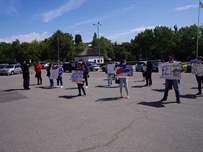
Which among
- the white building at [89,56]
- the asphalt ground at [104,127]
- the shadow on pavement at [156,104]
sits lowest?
the asphalt ground at [104,127]

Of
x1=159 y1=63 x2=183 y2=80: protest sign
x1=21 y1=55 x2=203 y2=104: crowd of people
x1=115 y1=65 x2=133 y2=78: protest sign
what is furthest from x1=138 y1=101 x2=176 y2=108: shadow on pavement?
x1=115 y1=65 x2=133 y2=78: protest sign

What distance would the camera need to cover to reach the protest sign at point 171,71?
8601 mm

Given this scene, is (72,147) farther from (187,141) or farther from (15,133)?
(187,141)

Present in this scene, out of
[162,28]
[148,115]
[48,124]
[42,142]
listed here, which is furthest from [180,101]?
[162,28]

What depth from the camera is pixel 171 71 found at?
343 inches

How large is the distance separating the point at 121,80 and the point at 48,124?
4746 millimetres

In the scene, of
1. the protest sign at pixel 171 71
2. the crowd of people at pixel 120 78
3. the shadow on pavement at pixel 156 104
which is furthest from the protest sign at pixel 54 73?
the protest sign at pixel 171 71

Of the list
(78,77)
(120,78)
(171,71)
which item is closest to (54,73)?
(78,77)

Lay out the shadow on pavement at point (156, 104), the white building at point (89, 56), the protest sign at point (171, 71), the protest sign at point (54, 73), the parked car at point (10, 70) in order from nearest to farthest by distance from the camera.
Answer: the shadow on pavement at point (156, 104) → the protest sign at point (171, 71) → the protest sign at point (54, 73) → the parked car at point (10, 70) → the white building at point (89, 56)

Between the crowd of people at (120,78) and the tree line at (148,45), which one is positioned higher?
the tree line at (148,45)

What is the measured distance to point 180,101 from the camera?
28.2ft

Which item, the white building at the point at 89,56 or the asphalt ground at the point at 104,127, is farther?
the white building at the point at 89,56

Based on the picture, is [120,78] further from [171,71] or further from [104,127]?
[104,127]

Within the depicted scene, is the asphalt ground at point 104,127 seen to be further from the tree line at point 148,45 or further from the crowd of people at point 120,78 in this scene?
the tree line at point 148,45
